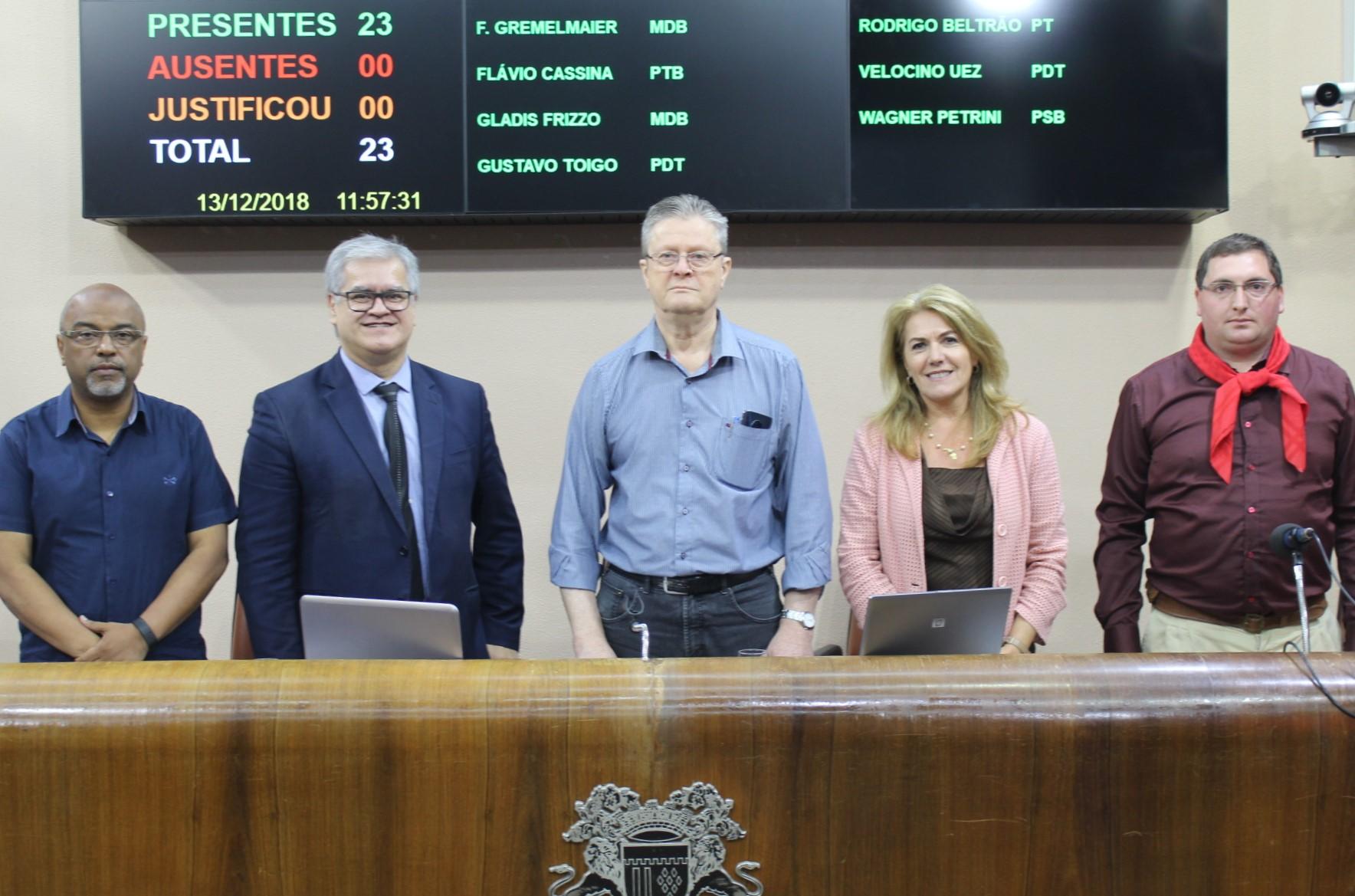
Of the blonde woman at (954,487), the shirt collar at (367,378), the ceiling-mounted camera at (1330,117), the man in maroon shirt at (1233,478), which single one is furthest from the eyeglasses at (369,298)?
the ceiling-mounted camera at (1330,117)

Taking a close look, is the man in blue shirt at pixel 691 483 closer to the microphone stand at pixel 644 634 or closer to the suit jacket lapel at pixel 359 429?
the microphone stand at pixel 644 634

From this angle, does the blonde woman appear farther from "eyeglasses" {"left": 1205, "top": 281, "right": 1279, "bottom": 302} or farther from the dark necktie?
the dark necktie

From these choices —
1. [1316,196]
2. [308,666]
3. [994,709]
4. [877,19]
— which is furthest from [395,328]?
[1316,196]

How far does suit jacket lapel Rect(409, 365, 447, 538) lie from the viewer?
2178 mm

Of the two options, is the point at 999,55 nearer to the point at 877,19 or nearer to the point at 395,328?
the point at 877,19

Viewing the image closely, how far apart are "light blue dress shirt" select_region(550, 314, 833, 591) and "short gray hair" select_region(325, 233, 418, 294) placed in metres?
0.39

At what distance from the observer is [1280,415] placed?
7.79 feet

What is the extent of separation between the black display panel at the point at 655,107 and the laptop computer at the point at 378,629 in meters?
1.55

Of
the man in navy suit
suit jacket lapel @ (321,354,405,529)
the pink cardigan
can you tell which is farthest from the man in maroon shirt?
suit jacket lapel @ (321,354,405,529)

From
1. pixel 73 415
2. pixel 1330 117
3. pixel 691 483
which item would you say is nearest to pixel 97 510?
pixel 73 415

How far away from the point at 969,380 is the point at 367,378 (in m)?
1.18

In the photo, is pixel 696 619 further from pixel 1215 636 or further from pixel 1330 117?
pixel 1330 117

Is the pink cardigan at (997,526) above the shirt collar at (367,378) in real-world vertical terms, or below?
below

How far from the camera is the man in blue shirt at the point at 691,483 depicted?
2174 millimetres
